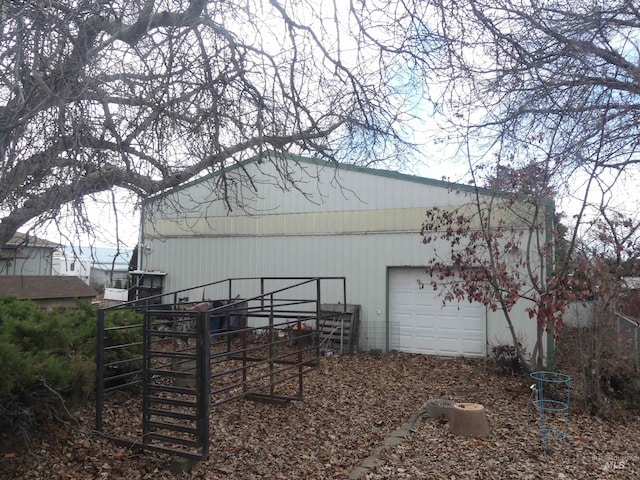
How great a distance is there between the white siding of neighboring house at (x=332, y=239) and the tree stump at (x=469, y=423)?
5539 millimetres

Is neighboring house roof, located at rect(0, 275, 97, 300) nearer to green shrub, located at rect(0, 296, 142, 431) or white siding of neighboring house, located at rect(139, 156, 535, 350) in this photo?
white siding of neighboring house, located at rect(139, 156, 535, 350)

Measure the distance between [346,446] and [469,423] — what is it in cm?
150

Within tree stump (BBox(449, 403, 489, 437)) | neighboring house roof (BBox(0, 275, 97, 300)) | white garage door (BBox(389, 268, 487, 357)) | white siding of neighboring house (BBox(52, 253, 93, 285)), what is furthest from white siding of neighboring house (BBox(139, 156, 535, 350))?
tree stump (BBox(449, 403, 489, 437))

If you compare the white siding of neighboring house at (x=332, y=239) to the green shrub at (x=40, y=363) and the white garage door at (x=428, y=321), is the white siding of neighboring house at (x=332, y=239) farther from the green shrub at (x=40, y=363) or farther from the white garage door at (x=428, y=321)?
the green shrub at (x=40, y=363)

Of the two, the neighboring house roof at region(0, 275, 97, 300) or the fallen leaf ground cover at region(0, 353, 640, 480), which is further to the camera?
the neighboring house roof at region(0, 275, 97, 300)

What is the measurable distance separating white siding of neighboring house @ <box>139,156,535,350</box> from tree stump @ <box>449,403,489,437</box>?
5.54 meters

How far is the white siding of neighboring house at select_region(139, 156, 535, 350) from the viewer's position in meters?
12.9

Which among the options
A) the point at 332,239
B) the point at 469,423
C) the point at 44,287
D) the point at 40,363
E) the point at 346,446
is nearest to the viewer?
the point at 40,363

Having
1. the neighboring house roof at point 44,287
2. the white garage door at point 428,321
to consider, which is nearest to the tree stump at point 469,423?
the white garage door at point 428,321

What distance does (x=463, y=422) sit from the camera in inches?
259

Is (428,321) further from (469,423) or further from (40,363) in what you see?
(40,363)

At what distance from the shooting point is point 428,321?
12.9 meters

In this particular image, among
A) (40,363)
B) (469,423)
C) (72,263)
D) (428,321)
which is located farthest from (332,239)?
(72,263)

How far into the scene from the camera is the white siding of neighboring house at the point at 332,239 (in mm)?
12945
